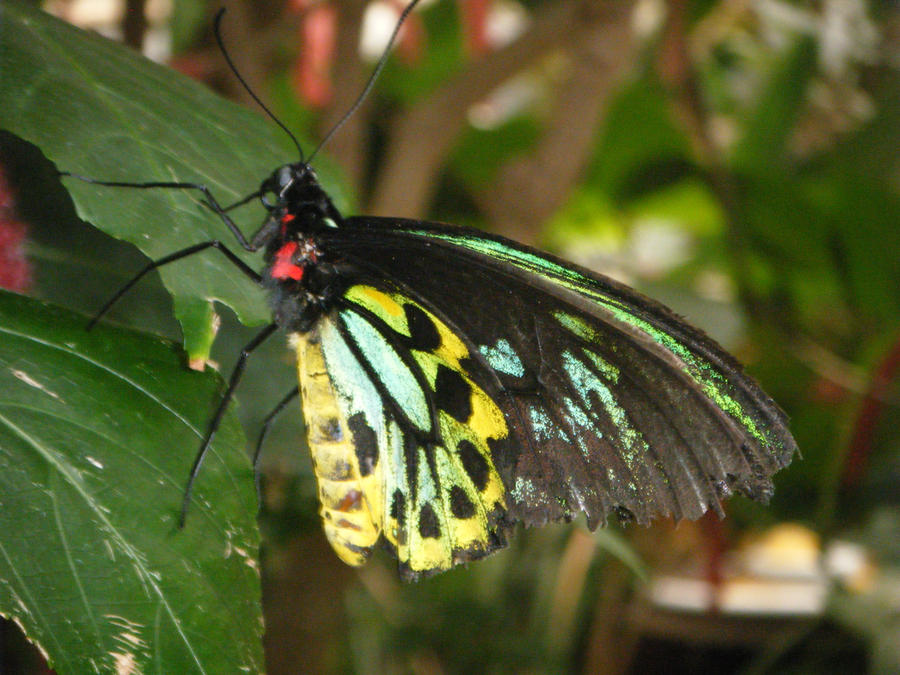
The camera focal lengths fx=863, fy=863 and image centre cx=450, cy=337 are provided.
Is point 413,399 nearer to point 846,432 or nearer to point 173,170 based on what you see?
point 173,170

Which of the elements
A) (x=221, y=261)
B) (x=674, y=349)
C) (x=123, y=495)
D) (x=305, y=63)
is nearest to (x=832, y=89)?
(x=305, y=63)

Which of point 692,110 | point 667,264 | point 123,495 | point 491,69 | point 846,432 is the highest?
point 667,264

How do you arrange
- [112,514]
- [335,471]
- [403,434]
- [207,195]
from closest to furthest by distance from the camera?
[112,514], [207,195], [335,471], [403,434]

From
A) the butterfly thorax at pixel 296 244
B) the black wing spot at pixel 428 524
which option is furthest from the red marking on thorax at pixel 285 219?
the black wing spot at pixel 428 524

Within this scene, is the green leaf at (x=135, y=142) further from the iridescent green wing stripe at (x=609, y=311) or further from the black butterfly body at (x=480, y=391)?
the iridescent green wing stripe at (x=609, y=311)

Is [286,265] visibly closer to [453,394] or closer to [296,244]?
[296,244]

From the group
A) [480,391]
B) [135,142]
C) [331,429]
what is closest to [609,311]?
[480,391]

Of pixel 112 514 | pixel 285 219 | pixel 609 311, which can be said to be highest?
pixel 285 219
